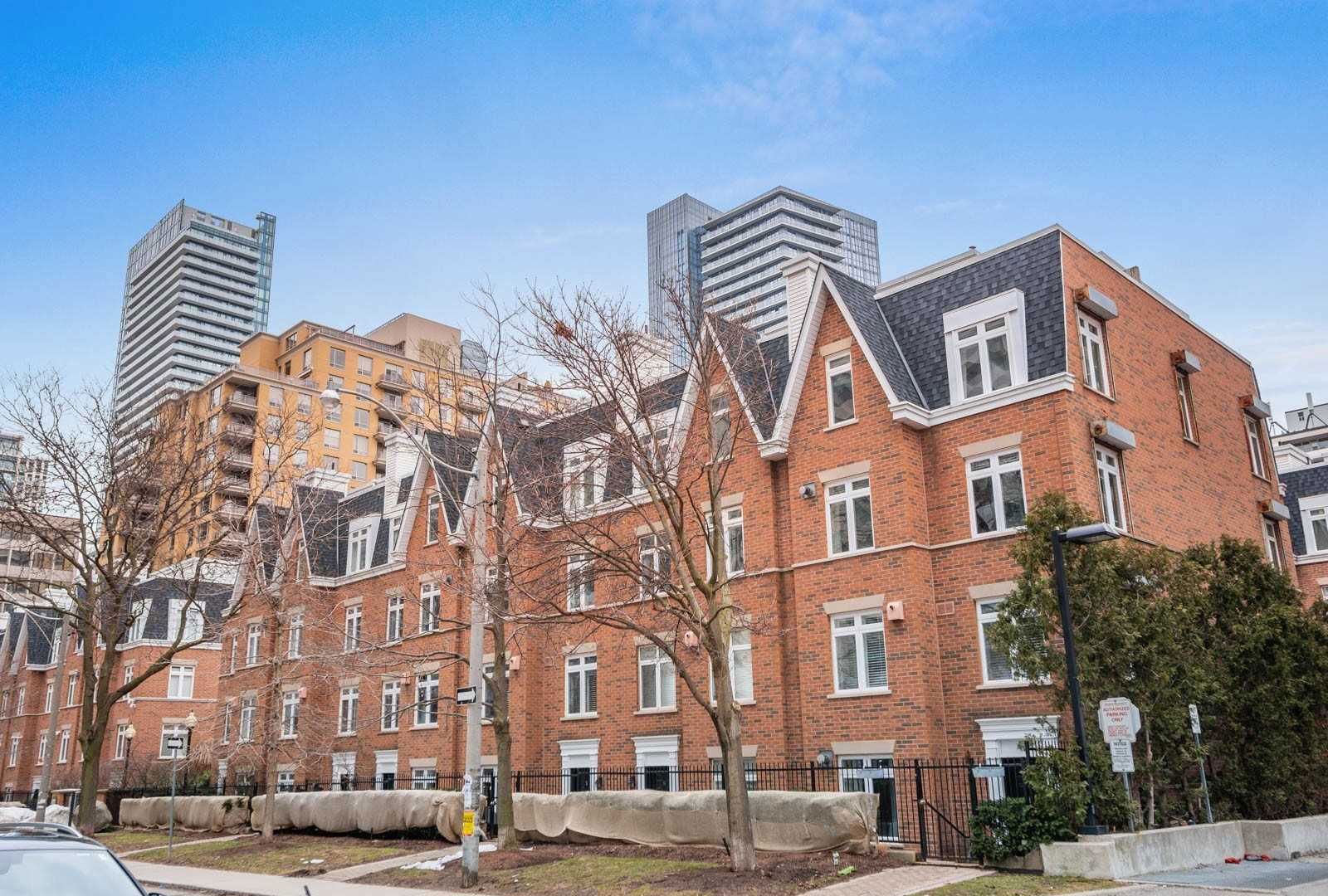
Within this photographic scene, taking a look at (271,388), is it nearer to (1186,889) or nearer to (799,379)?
(799,379)

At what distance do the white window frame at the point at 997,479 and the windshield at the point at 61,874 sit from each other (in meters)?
18.4

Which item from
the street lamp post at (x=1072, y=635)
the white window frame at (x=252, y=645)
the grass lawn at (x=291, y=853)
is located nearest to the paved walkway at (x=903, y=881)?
the street lamp post at (x=1072, y=635)

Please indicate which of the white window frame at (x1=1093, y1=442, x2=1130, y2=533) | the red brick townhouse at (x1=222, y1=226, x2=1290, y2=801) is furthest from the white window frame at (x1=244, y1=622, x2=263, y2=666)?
the white window frame at (x1=1093, y1=442, x2=1130, y2=533)

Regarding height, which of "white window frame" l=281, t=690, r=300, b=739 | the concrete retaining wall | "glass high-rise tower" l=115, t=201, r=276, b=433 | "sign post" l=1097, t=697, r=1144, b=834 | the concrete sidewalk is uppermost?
"glass high-rise tower" l=115, t=201, r=276, b=433

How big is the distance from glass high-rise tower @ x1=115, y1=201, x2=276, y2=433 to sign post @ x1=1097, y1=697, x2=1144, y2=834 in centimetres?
16628

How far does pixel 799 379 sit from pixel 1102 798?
1230 cm

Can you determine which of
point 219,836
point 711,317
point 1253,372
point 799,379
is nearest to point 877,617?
point 799,379

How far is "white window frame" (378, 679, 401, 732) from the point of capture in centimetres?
3603

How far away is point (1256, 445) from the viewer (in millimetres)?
31781

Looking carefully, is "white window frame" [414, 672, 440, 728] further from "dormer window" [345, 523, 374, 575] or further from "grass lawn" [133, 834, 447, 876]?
"dormer window" [345, 523, 374, 575]

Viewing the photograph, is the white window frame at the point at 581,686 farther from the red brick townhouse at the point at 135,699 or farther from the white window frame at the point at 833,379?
the red brick townhouse at the point at 135,699

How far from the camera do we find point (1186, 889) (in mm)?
14359

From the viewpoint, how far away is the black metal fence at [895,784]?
18688 millimetres

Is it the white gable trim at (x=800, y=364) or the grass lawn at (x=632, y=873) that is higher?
the white gable trim at (x=800, y=364)
